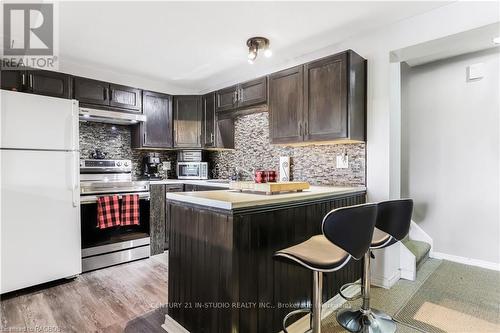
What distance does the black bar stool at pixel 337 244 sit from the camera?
133 centimetres

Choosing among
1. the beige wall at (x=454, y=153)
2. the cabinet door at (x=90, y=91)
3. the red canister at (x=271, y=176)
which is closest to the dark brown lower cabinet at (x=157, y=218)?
the cabinet door at (x=90, y=91)

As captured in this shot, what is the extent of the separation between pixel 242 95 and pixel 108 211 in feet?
6.83

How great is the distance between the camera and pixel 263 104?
3195 millimetres

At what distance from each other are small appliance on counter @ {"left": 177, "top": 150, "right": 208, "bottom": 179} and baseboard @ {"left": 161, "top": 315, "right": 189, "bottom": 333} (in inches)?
90.6

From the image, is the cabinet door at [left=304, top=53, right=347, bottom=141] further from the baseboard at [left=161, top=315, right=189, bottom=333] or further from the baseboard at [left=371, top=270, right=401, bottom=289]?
the baseboard at [left=161, top=315, right=189, bottom=333]

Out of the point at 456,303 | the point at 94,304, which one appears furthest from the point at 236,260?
the point at 456,303

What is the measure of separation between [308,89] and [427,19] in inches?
43.1

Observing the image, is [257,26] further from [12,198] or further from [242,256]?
[12,198]

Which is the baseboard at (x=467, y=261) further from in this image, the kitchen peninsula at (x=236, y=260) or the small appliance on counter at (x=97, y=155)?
the small appliance on counter at (x=97, y=155)

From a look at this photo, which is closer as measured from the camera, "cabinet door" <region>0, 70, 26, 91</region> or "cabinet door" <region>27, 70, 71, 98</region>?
"cabinet door" <region>0, 70, 26, 91</region>

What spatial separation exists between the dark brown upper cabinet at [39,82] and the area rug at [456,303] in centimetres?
395

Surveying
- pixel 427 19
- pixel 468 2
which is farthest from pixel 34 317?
pixel 468 2

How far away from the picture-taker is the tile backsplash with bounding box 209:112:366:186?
2697 millimetres

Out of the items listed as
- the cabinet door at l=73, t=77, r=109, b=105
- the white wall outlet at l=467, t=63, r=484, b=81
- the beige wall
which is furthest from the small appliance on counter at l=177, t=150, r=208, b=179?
the white wall outlet at l=467, t=63, r=484, b=81
